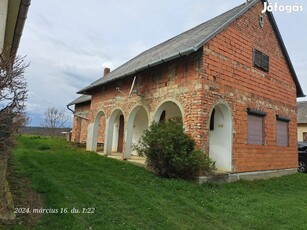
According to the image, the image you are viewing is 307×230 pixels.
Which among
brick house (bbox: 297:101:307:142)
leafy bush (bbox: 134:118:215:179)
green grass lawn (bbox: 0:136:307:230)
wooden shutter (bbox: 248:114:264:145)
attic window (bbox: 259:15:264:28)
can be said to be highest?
attic window (bbox: 259:15:264:28)

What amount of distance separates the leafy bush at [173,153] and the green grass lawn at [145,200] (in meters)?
0.44

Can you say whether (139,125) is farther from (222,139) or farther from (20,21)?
(20,21)

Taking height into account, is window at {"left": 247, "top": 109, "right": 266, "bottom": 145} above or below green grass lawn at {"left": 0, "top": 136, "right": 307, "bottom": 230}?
above

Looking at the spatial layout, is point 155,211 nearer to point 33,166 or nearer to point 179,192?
point 179,192

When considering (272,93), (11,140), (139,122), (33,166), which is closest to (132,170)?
(33,166)

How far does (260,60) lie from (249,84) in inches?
62.0

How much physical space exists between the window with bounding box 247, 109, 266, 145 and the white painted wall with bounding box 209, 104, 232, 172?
4.03 feet

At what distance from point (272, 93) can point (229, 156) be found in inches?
173

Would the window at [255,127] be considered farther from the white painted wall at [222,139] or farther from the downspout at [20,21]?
the downspout at [20,21]

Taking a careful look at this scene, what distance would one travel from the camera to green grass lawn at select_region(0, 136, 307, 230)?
189 inches

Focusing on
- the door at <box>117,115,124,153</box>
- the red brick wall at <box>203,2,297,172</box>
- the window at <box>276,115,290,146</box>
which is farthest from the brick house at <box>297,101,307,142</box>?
the door at <box>117,115,124,153</box>

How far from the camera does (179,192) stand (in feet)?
22.7

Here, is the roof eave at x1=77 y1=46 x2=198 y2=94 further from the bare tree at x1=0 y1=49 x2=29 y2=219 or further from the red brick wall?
the bare tree at x1=0 y1=49 x2=29 y2=219

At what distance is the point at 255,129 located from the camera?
10.5m
